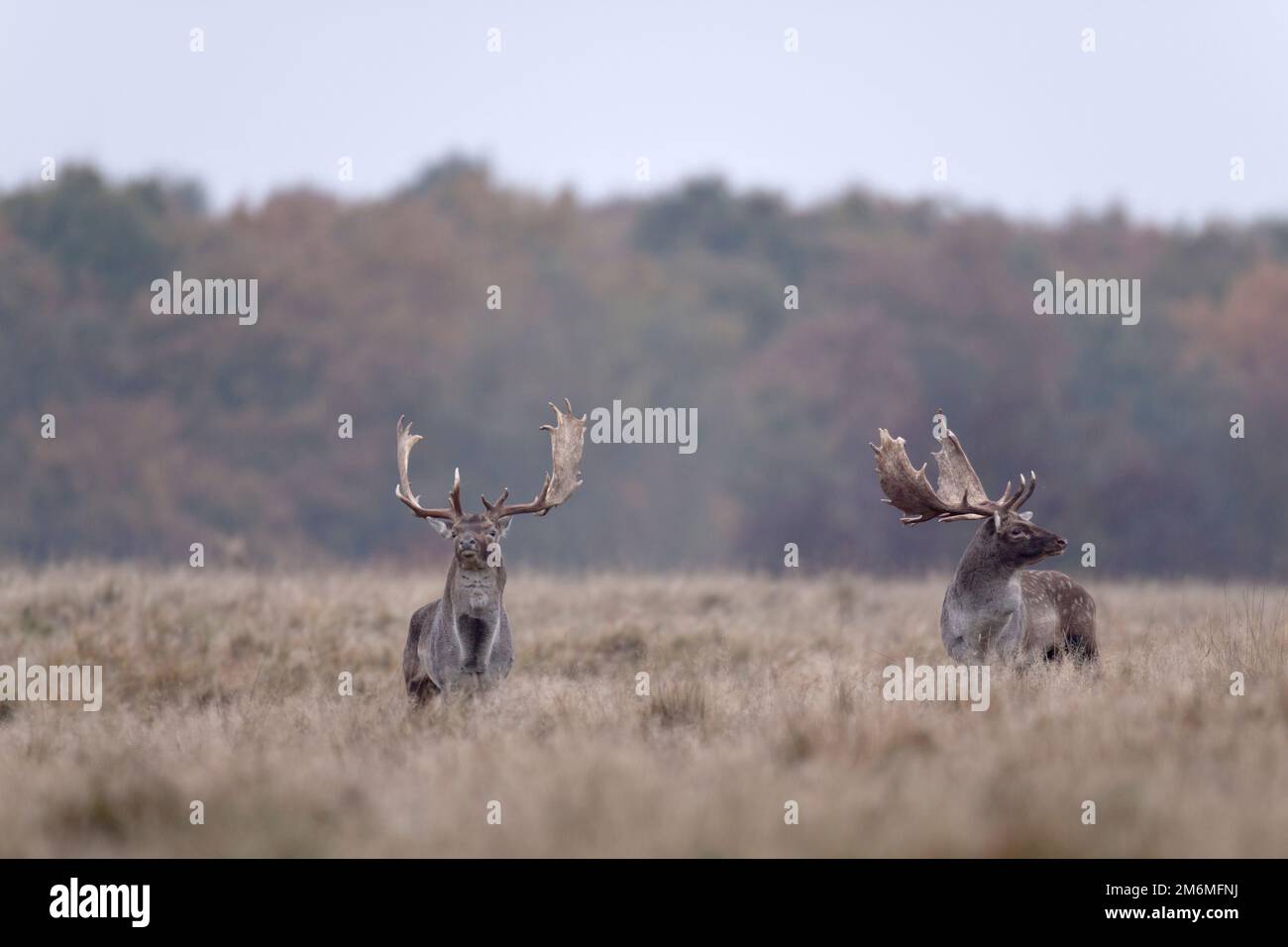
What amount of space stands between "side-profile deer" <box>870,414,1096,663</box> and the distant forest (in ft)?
58.3

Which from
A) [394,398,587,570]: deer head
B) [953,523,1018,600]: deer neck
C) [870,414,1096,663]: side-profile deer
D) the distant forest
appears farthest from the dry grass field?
the distant forest

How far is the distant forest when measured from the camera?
33219 millimetres

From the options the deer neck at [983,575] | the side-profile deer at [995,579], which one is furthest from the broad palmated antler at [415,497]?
the deer neck at [983,575]

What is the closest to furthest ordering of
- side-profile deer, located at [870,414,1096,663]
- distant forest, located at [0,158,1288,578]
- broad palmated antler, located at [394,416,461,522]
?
broad palmated antler, located at [394,416,461,522]
side-profile deer, located at [870,414,1096,663]
distant forest, located at [0,158,1288,578]

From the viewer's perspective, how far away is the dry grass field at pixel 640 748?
244 inches

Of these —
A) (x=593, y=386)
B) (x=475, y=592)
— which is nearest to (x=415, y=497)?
(x=475, y=592)

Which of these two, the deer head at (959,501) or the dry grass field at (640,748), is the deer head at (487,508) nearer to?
the dry grass field at (640,748)

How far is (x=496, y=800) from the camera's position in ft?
21.8

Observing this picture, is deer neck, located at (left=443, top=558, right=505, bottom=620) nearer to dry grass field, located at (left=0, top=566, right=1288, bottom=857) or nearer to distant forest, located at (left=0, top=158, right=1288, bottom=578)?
dry grass field, located at (left=0, top=566, right=1288, bottom=857)

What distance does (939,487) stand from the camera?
11.3m

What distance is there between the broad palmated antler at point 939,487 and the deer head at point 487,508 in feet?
6.64

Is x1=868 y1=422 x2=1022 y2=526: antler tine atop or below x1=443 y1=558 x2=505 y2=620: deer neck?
atop

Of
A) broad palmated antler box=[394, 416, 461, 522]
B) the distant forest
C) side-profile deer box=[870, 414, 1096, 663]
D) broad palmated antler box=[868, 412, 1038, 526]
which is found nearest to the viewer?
broad palmated antler box=[394, 416, 461, 522]
